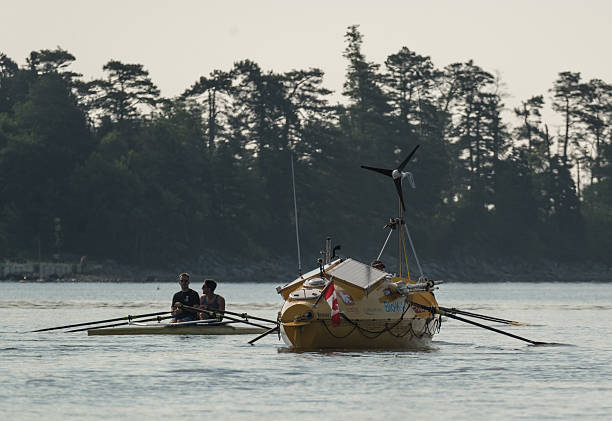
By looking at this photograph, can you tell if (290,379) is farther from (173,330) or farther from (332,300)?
(173,330)

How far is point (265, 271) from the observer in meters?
156

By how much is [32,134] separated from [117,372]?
116 metres

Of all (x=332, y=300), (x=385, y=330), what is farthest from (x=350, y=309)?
(x=385, y=330)

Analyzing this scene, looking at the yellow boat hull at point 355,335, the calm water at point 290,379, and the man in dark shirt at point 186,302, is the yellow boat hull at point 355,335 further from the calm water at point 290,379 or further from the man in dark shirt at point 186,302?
the man in dark shirt at point 186,302

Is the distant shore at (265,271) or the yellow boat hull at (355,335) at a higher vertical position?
the distant shore at (265,271)

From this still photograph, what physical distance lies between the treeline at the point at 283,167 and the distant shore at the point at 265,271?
1.53m

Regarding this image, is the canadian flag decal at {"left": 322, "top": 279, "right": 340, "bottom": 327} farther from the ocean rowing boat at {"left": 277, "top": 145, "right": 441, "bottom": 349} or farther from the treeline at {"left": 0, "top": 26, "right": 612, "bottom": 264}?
the treeline at {"left": 0, "top": 26, "right": 612, "bottom": 264}

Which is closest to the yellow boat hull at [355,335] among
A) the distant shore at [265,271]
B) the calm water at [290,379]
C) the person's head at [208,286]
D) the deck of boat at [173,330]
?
the calm water at [290,379]

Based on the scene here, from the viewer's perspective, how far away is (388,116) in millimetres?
179250

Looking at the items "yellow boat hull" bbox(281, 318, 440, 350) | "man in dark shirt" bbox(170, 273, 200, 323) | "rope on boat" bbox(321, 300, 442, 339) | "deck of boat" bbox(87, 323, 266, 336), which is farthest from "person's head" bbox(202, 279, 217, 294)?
"rope on boat" bbox(321, 300, 442, 339)

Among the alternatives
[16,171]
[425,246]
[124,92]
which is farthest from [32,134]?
[425,246]

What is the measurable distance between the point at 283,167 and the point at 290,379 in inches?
5203

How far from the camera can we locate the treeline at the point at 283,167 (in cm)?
14512

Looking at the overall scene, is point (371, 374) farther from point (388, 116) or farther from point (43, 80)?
point (388, 116)
